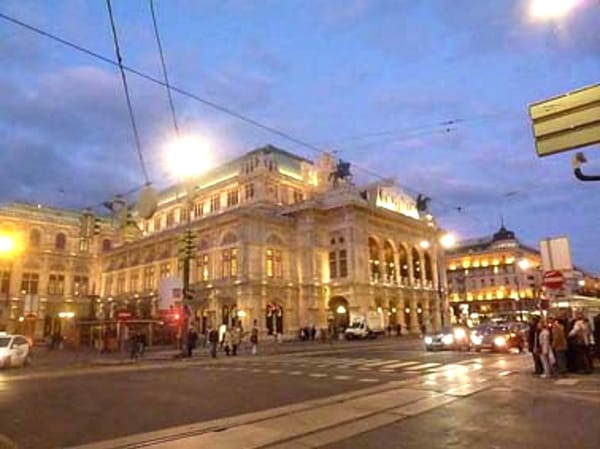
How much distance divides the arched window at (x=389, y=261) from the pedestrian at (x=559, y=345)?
54.2 m

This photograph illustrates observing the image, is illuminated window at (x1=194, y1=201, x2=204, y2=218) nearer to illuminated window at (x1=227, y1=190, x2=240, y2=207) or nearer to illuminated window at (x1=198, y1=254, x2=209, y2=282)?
illuminated window at (x1=227, y1=190, x2=240, y2=207)

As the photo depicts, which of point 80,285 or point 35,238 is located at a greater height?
point 35,238

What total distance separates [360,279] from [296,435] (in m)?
54.0

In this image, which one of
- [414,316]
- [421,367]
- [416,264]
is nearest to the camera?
[421,367]

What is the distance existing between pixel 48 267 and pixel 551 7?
83.5 meters

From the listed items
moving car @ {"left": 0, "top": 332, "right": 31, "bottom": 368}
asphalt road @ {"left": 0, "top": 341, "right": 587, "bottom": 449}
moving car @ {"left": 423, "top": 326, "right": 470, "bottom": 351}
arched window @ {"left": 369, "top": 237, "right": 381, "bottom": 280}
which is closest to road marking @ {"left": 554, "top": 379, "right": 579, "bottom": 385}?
asphalt road @ {"left": 0, "top": 341, "right": 587, "bottom": 449}

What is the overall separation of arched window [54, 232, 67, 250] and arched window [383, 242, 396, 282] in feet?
164

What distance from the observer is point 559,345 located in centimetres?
1589

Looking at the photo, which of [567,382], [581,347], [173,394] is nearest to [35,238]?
[173,394]

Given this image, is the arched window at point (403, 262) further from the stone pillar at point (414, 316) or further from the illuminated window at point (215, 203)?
the illuminated window at point (215, 203)

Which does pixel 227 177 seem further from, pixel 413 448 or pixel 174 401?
pixel 413 448

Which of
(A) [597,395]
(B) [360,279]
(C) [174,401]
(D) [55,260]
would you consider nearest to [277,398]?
(C) [174,401]

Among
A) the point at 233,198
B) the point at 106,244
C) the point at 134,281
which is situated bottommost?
the point at 134,281

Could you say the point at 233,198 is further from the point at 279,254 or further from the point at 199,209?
the point at 279,254
